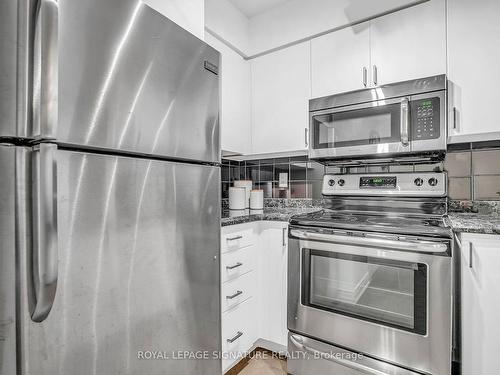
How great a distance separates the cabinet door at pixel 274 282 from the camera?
5.99 ft

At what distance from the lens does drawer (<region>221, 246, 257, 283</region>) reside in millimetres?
1610

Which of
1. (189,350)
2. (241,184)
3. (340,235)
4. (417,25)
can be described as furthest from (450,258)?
→ (241,184)

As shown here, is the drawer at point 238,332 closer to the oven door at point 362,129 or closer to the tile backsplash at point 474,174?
the oven door at point 362,129

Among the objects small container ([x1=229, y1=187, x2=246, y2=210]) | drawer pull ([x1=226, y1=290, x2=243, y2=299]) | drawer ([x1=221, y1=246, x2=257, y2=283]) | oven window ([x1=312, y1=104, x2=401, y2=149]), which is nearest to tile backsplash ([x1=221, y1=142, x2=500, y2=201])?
small container ([x1=229, y1=187, x2=246, y2=210])

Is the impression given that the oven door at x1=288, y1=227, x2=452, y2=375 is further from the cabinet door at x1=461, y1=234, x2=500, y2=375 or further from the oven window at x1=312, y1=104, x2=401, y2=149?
the oven window at x1=312, y1=104, x2=401, y2=149

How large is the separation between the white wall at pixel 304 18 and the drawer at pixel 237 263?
5.20 ft

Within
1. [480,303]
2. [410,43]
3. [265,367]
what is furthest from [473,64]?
[265,367]

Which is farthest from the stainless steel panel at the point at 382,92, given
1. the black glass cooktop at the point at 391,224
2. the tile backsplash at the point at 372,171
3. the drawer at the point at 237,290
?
the drawer at the point at 237,290

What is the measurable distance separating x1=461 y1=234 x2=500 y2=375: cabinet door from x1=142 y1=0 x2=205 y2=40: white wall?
5.37ft

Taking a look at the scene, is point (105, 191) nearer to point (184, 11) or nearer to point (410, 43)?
point (184, 11)

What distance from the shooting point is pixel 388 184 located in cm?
185

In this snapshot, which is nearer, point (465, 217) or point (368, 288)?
point (368, 288)

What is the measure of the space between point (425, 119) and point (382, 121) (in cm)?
22

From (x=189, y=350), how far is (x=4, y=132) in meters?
0.89
